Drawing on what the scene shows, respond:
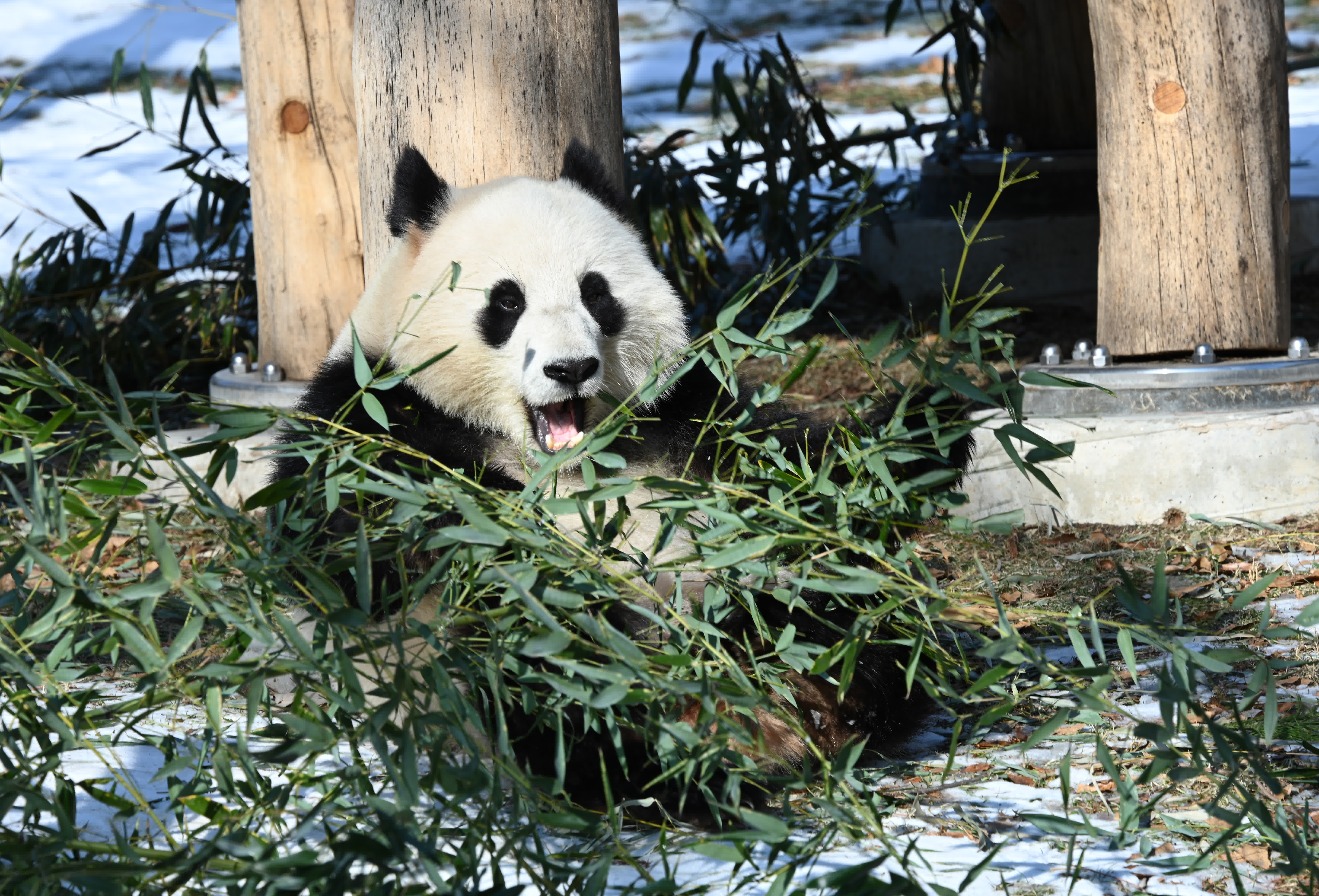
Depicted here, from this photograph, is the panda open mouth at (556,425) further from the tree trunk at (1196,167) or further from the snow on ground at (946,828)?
the tree trunk at (1196,167)

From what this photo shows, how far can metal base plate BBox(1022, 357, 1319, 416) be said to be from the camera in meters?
3.07

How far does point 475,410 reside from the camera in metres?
2.18

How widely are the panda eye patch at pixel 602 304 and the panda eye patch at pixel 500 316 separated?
0.39ft

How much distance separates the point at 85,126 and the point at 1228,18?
31.1ft

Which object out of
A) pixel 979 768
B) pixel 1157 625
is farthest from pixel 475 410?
pixel 1157 625

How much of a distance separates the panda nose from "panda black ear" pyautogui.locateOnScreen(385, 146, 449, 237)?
458 mm

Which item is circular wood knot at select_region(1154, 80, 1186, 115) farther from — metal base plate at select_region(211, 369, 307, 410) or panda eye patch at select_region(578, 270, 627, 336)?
metal base plate at select_region(211, 369, 307, 410)

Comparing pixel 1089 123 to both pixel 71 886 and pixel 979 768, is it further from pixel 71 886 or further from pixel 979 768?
pixel 71 886

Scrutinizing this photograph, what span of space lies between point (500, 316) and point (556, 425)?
0.68 feet

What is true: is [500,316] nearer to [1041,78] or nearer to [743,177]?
[743,177]

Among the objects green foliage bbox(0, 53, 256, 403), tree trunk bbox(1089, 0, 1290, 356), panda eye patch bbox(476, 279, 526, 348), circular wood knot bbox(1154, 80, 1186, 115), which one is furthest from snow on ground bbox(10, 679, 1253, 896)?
green foliage bbox(0, 53, 256, 403)

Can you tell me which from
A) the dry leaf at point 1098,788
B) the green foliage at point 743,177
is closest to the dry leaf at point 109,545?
the green foliage at point 743,177

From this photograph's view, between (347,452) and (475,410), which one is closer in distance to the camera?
(347,452)

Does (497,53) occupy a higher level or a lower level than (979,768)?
higher
